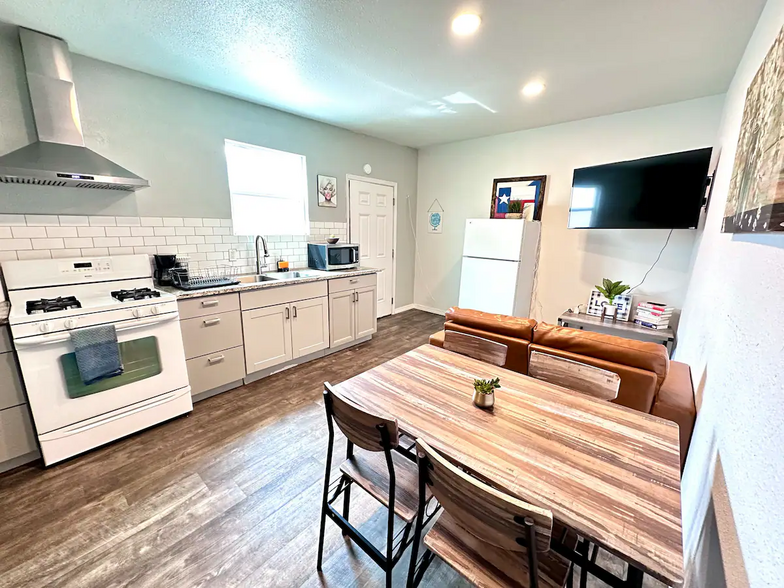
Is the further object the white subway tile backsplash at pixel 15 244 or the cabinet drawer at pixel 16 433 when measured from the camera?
the white subway tile backsplash at pixel 15 244

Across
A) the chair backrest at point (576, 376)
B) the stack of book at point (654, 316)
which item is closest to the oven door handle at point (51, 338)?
the chair backrest at point (576, 376)

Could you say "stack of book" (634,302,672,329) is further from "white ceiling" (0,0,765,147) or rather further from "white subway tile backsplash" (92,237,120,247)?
"white subway tile backsplash" (92,237,120,247)

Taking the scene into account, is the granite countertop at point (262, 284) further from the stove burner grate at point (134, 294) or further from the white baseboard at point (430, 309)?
the white baseboard at point (430, 309)

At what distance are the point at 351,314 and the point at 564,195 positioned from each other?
2999mm

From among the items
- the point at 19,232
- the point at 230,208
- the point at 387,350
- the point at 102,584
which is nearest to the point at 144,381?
the point at 102,584

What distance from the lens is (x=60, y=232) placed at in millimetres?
2266

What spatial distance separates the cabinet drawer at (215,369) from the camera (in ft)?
8.24

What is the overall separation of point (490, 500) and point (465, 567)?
371 millimetres

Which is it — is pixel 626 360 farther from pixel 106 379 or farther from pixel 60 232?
pixel 60 232

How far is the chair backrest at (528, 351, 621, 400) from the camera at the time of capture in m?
1.47

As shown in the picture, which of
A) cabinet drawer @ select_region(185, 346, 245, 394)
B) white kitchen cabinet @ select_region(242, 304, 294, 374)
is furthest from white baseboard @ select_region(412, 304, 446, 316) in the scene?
cabinet drawer @ select_region(185, 346, 245, 394)

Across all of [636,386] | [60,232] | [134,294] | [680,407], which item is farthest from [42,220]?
[680,407]

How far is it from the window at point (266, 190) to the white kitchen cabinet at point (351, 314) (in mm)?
999

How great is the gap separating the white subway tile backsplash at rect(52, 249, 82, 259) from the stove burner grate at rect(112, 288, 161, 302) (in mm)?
383
